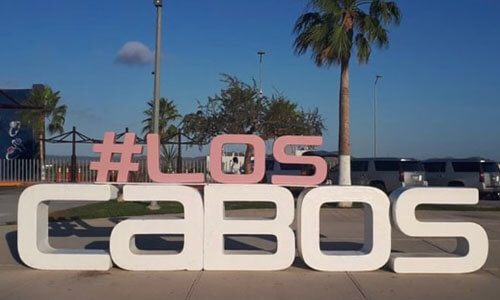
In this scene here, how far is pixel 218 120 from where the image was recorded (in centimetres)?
3244

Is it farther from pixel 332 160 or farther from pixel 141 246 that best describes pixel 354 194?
pixel 332 160

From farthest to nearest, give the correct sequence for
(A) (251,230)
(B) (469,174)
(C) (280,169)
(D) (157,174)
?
(C) (280,169)
(B) (469,174)
(D) (157,174)
(A) (251,230)

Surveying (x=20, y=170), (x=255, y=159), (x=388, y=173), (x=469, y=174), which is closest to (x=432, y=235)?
(x=255, y=159)

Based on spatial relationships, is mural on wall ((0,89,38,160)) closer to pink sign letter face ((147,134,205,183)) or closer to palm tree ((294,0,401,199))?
palm tree ((294,0,401,199))

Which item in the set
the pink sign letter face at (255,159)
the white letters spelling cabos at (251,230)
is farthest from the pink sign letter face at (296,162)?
the white letters spelling cabos at (251,230)

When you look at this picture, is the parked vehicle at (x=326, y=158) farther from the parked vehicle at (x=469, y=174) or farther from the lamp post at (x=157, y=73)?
the lamp post at (x=157, y=73)

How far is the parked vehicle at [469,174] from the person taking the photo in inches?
1058

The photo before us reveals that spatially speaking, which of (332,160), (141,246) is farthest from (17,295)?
(332,160)

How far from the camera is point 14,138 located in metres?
38.0

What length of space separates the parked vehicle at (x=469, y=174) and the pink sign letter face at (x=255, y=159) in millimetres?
18865

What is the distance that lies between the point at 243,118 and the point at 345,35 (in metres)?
11.9

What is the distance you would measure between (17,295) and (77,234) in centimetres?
623

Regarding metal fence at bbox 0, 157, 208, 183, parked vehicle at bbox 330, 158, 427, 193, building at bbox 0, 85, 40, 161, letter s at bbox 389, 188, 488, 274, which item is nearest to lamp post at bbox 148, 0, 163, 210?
parked vehicle at bbox 330, 158, 427, 193

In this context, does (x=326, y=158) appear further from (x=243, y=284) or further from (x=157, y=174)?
(x=243, y=284)
